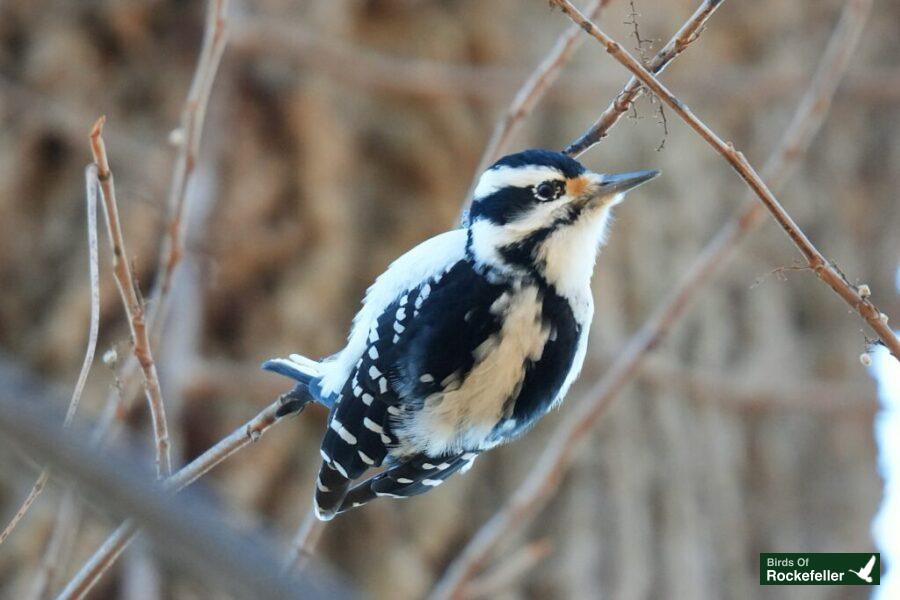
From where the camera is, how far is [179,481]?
4.95 feet

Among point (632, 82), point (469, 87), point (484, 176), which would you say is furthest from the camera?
point (469, 87)

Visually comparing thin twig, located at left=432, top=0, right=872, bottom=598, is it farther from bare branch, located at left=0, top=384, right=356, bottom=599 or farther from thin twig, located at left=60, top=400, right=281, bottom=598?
bare branch, located at left=0, top=384, right=356, bottom=599

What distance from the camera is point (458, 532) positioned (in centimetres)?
388

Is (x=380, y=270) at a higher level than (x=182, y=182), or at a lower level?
higher

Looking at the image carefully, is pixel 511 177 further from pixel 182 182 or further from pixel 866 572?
pixel 866 572

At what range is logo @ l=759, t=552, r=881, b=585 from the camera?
→ 111 inches

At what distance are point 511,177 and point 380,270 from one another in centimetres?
223

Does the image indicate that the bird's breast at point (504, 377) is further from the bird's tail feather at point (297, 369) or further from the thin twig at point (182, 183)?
the thin twig at point (182, 183)

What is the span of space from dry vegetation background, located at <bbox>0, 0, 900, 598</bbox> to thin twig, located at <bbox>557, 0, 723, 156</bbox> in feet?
6.19

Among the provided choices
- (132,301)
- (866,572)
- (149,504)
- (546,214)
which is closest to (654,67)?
(546,214)

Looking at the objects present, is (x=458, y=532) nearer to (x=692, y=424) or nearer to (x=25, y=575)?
(x=692, y=424)

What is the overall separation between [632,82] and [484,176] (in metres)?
0.33

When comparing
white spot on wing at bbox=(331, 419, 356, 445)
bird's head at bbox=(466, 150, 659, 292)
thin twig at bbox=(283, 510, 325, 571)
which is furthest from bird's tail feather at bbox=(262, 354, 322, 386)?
bird's head at bbox=(466, 150, 659, 292)

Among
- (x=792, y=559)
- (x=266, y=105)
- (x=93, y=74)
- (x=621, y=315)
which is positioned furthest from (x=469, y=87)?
(x=792, y=559)
